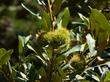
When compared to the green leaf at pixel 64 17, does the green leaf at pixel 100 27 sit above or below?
below

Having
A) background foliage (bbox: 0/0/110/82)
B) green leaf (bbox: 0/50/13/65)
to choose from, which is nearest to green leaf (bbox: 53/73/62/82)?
background foliage (bbox: 0/0/110/82)

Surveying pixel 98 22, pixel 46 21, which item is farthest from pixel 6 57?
pixel 98 22

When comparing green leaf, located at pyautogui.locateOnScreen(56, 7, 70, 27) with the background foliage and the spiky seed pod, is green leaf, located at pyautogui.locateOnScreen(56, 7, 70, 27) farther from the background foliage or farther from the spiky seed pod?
the spiky seed pod

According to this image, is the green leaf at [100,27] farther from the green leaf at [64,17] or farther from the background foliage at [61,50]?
the green leaf at [64,17]

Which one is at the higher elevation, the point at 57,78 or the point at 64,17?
the point at 64,17

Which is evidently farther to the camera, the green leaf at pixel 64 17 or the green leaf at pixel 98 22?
the green leaf at pixel 64 17

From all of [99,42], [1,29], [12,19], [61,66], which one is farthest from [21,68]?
[12,19]

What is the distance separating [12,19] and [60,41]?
5.90 meters

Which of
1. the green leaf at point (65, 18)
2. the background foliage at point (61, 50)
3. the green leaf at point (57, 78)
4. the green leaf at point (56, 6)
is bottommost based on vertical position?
the green leaf at point (57, 78)

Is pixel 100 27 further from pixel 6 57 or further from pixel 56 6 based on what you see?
pixel 6 57

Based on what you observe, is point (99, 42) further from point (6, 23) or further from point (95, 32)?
point (6, 23)

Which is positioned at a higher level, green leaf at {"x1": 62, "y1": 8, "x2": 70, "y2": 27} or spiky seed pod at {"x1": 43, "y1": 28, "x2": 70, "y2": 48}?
green leaf at {"x1": 62, "y1": 8, "x2": 70, "y2": 27}

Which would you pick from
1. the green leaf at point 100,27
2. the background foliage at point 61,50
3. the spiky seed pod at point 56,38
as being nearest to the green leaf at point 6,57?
the background foliage at point 61,50

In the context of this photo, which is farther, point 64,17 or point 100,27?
point 64,17
